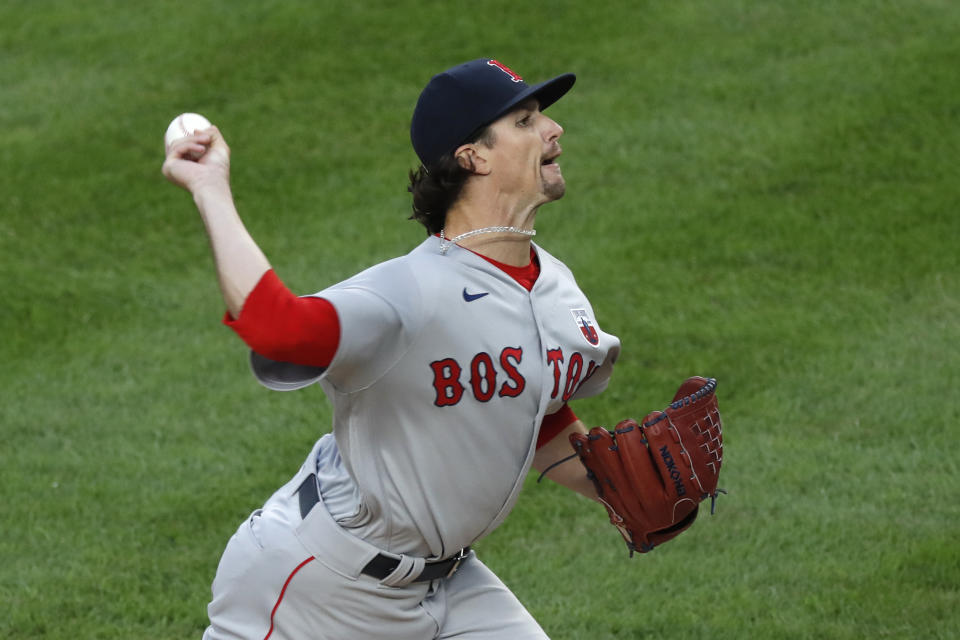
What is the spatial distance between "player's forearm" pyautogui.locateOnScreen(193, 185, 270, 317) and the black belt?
957 mm

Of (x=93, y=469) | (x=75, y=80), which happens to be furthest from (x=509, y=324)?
(x=75, y=80)

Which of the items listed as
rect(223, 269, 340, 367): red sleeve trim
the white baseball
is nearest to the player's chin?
rect(223, 269, 340, 367): red sleeve trim

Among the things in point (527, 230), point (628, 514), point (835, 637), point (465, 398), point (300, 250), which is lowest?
point (300, 250)

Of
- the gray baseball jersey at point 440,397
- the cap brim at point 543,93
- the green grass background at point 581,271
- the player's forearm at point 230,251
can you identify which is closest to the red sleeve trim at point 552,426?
the gray baseball jersey at point 440,397

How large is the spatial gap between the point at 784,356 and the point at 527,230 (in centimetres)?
493

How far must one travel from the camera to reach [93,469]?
7453 millimetres

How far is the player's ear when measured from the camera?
379 centimetres

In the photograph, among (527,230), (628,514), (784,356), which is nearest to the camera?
(527,230)

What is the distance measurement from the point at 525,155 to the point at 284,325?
107 cm

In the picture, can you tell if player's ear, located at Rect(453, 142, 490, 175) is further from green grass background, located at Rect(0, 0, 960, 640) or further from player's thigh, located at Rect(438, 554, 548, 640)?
green grass background, located at Rect(0, 0, 960, 640)

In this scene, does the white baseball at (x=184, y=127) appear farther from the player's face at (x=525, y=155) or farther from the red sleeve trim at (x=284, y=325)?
the player's face at (x=525, y=155)

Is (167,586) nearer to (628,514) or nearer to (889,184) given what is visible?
(628,514)

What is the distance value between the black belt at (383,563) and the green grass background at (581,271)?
2.05 m

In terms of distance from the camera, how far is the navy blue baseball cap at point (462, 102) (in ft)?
12.5
